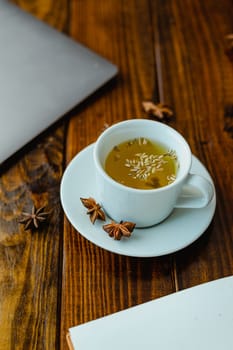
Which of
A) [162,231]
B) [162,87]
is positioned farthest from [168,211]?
[162,87]

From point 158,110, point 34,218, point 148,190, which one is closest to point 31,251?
point 34,218

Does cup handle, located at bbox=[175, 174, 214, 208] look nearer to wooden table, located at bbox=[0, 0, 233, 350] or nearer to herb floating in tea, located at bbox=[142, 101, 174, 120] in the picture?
wooden table, located at bbox=[0, 0, 233, 350]

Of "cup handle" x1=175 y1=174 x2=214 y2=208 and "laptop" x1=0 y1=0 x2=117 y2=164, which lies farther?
"laptop" x1=0 y1=0 x2=117 y2=164

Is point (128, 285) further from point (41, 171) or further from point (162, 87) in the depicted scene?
point (162, 87)

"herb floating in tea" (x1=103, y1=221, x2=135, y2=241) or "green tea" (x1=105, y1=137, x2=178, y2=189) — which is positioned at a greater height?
"green tea" (x1=105, y1=137, x2=178, y2=189)

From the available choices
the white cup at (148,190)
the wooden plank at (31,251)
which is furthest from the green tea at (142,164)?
the wooden plank at (31,251)

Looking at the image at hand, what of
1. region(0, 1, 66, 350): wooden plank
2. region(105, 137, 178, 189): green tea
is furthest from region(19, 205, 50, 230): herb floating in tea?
region(105, 137, 178, 189): green tea

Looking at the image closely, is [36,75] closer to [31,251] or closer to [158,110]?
[158,110]
